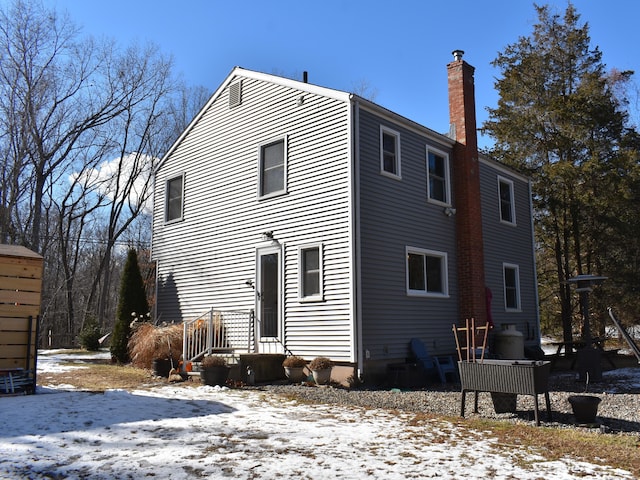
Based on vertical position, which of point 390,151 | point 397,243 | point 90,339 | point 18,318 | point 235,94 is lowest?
point 90,339

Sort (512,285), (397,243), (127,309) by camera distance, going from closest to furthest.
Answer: (397,243), (127,309), (512,285)

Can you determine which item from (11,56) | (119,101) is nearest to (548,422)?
(11,56)

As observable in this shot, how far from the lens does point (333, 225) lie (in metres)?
11.2

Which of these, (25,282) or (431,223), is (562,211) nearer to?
(431,223)

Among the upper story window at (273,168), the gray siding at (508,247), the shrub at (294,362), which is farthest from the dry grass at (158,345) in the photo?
the gray siding at (508,247)

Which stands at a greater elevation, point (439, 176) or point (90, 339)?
point (439, 176)

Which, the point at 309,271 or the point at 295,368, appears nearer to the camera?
the point at 295,368

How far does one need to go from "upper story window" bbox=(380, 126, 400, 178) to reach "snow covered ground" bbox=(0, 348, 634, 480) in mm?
6138

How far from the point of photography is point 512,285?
16.0 metres

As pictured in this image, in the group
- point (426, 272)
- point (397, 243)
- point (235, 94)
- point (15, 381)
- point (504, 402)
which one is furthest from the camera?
point (235, 94)

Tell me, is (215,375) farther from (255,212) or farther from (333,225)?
(255,212)

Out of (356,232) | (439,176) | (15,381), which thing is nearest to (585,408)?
(356,232)

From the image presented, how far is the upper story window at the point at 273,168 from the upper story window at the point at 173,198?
11.1ft

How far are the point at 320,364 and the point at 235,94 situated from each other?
7.89 meters
